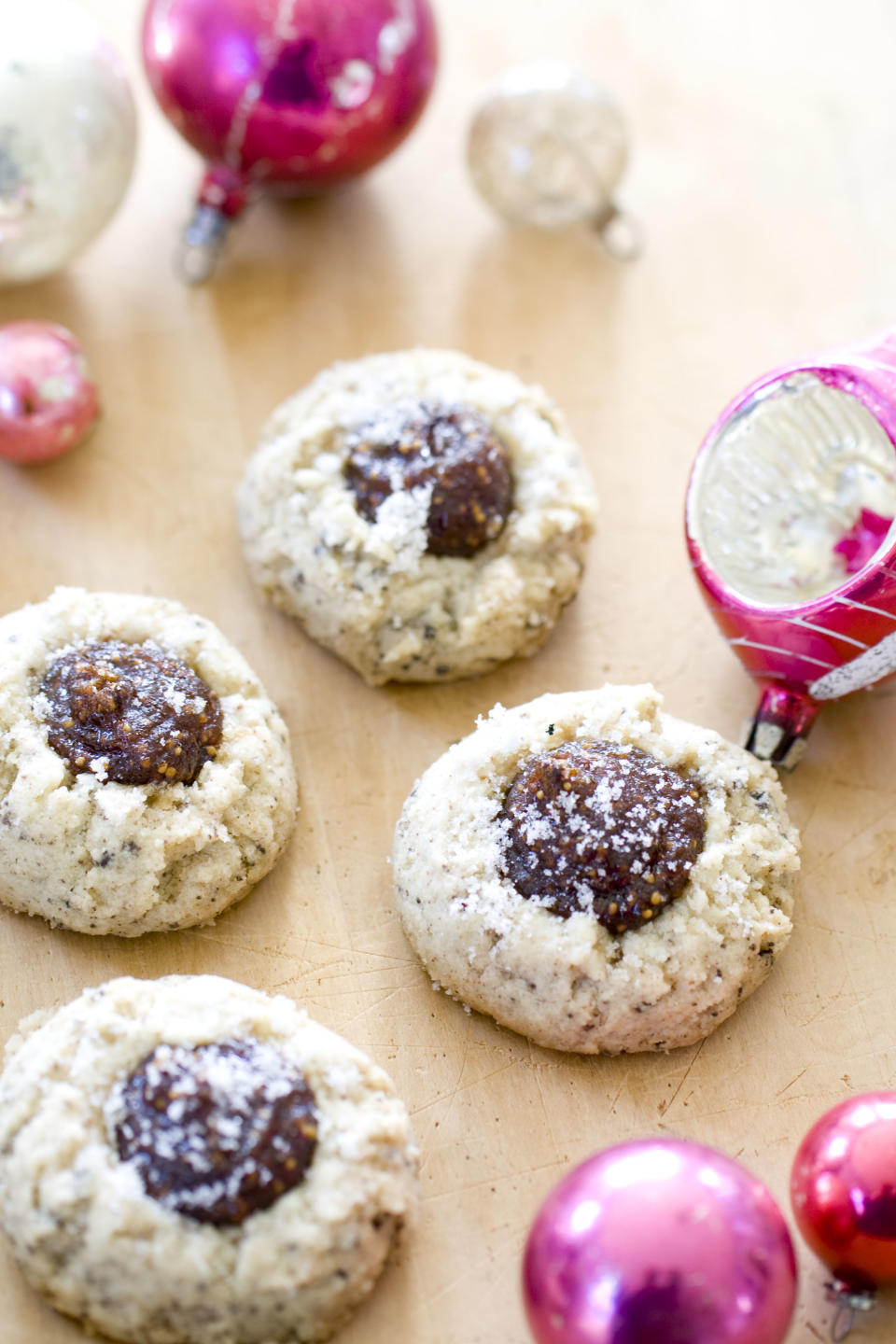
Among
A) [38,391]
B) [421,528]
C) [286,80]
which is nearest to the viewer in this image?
[421,528]

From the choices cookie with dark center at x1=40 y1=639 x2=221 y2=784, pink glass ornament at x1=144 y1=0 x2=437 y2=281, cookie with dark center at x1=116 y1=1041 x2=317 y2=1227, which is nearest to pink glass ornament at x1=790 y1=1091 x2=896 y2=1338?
cookie with dark center at x1=116 y1=1041 x2=317 y2=1227

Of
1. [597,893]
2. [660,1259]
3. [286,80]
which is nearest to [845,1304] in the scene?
[660,1259]

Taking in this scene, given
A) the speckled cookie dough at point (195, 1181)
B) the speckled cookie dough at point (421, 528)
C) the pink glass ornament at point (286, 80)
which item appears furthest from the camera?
the pink glass ornament at point (286, 80)

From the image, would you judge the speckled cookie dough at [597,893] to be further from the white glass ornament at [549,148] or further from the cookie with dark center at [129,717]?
the white glass ornament at [549,148]

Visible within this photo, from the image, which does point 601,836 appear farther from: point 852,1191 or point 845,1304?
point 845,1304

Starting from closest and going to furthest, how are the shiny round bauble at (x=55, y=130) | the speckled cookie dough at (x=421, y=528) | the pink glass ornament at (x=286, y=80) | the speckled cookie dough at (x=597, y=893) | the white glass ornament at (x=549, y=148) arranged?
the speckled cookie dough at (x=597, y=893), the speckled cookie dough at (x=421, y=528), the shiny round bauble at (x=55, y=130), the pink glass ornament at (x=286, y=80), the white glass ornament at (x=549, y=148)

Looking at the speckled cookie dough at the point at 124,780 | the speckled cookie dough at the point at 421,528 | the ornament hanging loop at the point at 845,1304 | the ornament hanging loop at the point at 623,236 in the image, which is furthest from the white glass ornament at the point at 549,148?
the ornament hanging loop at the point at 845,1304

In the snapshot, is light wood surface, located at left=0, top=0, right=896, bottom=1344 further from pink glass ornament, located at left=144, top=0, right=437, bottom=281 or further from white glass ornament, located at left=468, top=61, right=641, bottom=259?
pink glass ornament, located at left=144, top=0, right=437, bottom=281
